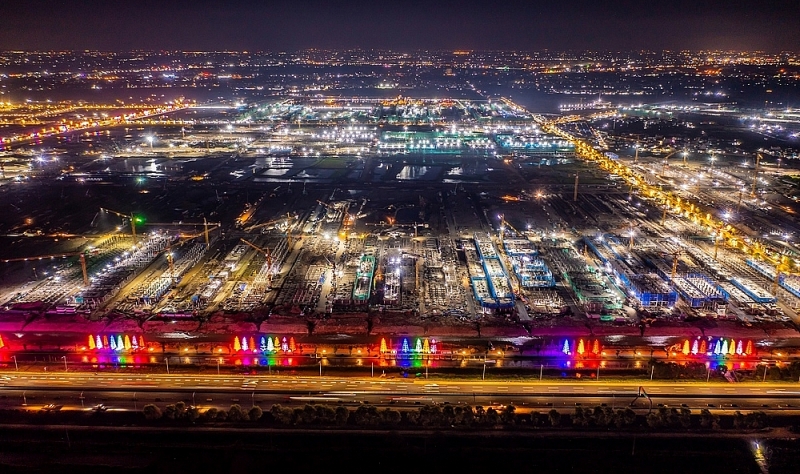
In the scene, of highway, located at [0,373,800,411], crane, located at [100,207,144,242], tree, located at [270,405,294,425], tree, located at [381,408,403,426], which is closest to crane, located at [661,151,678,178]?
highway, located at [0,373,800,411]

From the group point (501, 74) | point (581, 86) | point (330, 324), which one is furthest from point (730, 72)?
point (330, 324)

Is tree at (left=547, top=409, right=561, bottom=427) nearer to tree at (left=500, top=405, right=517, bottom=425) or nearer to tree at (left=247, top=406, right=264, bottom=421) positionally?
tree at (left=500, top=405, right=517, bottom=425)

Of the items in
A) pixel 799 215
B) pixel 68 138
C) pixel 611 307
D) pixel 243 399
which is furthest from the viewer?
pixel 68 138

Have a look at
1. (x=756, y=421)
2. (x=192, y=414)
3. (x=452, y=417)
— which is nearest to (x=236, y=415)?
(x=192, y=414)

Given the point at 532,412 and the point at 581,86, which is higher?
the point at 581,86

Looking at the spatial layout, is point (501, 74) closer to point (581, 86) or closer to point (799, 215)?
point (581, 86)

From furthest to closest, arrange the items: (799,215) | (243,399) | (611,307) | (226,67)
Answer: (226,67) → (799,215) → (611,307) → (243,399)
